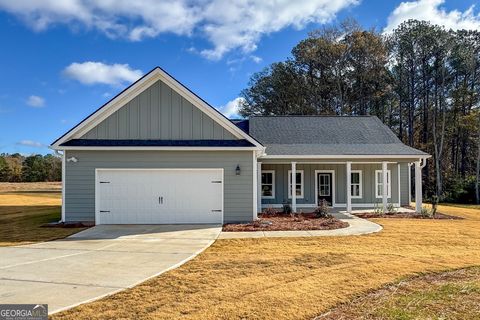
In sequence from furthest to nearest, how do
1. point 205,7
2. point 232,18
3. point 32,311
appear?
point 232,18
point 205,7
point 32,311

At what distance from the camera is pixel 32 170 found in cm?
4981

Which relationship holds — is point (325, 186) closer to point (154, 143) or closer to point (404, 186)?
point (404, 186)

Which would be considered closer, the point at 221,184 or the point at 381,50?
the point at 221,184

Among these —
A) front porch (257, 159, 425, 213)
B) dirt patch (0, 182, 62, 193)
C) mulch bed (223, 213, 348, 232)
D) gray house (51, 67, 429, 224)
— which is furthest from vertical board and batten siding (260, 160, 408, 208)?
dirt patch (0, 182, 62, 193)

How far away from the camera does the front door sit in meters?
18.9

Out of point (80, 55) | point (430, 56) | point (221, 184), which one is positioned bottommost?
point (221, 184)

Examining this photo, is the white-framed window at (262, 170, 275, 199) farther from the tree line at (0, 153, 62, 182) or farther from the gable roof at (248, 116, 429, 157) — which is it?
the tree line at (0, 153, 62, 182)

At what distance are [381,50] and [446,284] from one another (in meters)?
32.1

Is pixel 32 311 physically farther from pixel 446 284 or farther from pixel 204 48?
pixel 204 48

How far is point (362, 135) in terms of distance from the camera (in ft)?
65.6

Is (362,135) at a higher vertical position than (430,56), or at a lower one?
lower

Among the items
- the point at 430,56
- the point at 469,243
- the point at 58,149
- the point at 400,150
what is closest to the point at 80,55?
the point at 58,149

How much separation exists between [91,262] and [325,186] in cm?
1369

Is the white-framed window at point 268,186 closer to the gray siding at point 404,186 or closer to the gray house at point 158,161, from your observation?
the gray house at point 158,161
